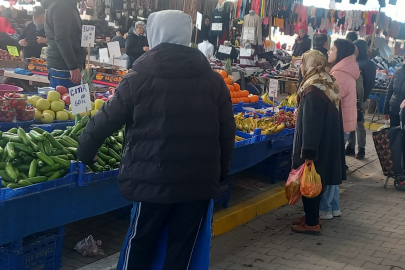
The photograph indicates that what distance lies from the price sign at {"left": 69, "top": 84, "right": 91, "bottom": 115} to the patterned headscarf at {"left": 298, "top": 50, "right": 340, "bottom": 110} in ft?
7.38

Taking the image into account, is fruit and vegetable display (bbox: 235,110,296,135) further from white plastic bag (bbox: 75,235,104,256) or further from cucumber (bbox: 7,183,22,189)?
cucumber (bbox: 7,183,22,189)

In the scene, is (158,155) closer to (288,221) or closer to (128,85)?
(128,85)

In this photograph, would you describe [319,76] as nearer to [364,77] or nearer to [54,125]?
[54,125]

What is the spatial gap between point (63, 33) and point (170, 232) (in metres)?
3.75

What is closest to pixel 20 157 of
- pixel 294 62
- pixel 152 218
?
pixel 152 218

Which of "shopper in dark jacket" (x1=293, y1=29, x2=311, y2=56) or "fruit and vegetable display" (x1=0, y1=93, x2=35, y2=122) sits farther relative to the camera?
"shopper in dark jacket" (x1=293, y1=29, x2=311, y2=56)

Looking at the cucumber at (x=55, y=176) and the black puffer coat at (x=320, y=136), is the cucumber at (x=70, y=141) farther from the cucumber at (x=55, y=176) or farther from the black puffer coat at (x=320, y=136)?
the black puffer coat at (x=320, y=136)

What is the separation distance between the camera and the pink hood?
21.3 ft

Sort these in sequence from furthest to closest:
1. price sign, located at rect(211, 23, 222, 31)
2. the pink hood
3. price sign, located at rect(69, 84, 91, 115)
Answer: price sign, located at rect(211, 23, 222, 31), the pink hood, price sign, located at rect(69, 84, 91, 115)

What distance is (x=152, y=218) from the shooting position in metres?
2.99

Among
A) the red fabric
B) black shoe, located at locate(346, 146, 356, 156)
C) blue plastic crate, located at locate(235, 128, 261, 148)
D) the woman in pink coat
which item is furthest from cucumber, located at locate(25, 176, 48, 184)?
the red fabric

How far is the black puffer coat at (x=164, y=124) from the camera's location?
110 inches

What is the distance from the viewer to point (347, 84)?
21.3ft

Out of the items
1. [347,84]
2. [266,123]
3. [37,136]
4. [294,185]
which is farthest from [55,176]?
[347,84]
